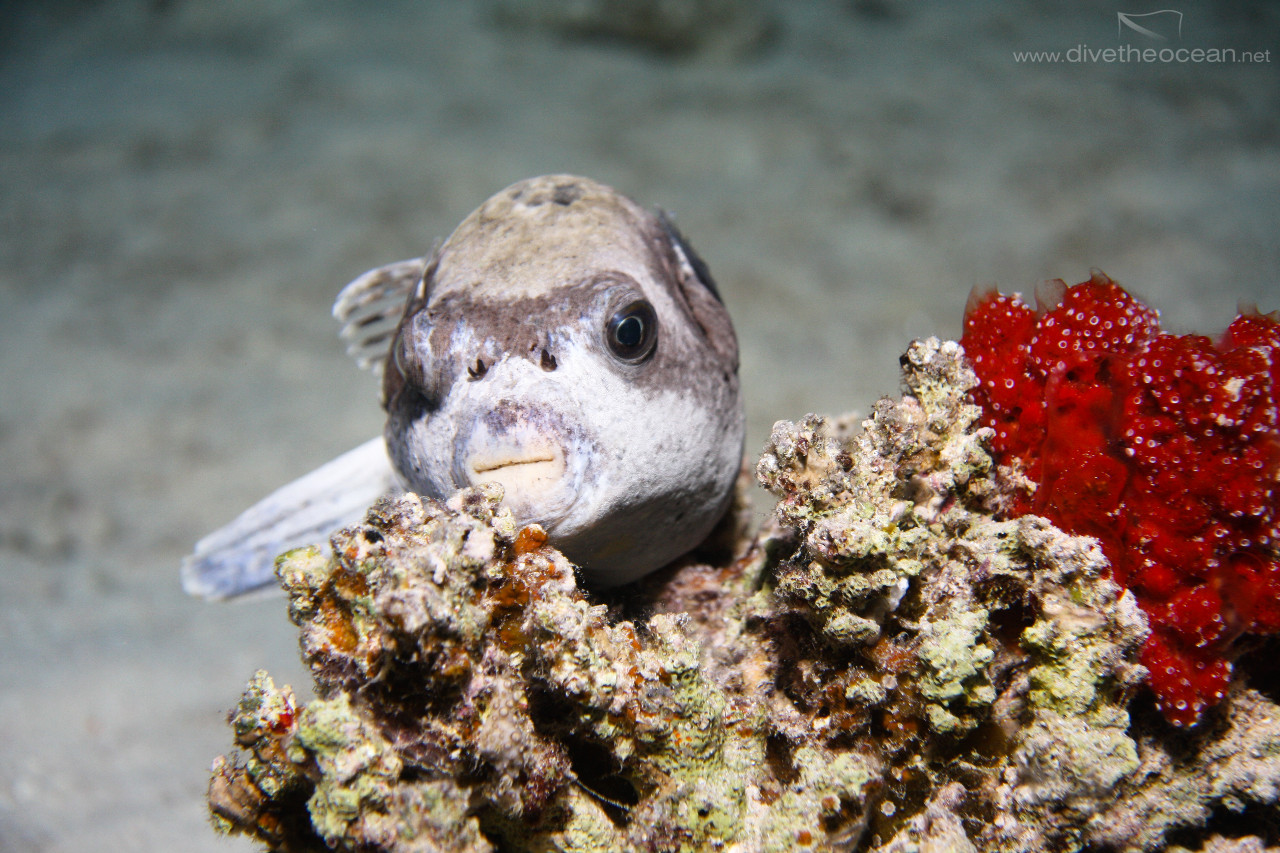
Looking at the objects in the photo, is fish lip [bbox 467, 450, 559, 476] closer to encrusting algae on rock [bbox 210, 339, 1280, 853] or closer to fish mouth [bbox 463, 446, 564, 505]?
fish mouth [bbox 463, 446, 564, 505]

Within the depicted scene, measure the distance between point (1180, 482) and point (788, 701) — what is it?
125 centimetres

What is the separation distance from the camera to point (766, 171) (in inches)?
430

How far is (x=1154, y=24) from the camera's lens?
13.5m

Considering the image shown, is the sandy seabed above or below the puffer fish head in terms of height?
below

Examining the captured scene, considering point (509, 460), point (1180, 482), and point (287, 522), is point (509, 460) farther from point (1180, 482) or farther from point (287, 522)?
point (287, 522)

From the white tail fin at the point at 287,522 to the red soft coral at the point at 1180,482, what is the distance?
9.30 feet

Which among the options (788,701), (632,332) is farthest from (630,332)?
(788,701)

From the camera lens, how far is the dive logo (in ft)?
41.6

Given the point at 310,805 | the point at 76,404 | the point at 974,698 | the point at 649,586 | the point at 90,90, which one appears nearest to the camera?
the point at 310,805

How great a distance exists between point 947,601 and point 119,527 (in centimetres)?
866

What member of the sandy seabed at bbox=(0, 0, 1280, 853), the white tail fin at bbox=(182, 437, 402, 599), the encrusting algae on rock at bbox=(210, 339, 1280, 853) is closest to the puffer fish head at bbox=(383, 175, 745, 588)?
the encrusting algae on rock at bbox=(210, 339, 1280, 853)

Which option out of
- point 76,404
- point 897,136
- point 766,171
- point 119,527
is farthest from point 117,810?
point 897,136

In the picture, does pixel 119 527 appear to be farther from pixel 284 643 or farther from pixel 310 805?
pixel 310 805

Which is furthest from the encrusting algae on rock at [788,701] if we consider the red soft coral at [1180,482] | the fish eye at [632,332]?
the fish eye at [632,332]
